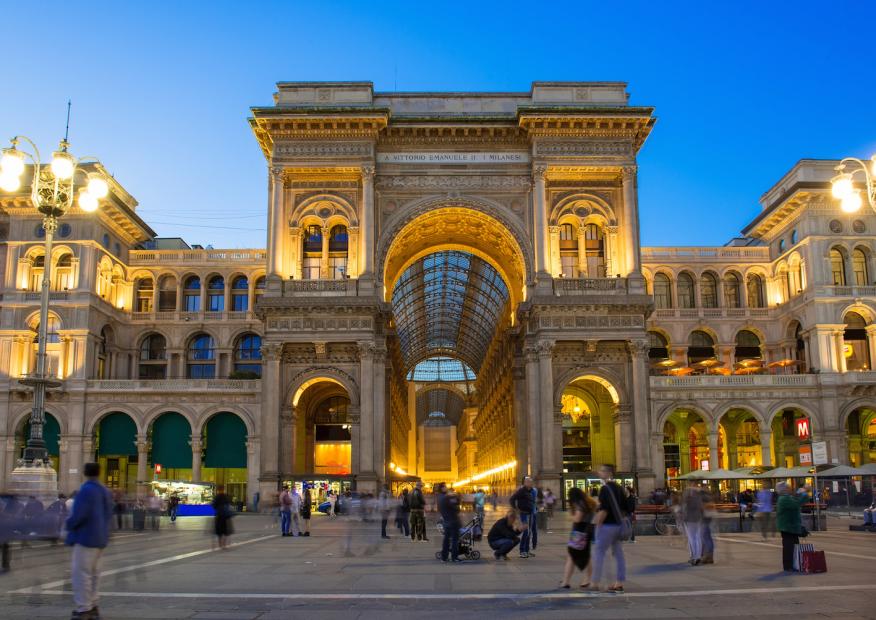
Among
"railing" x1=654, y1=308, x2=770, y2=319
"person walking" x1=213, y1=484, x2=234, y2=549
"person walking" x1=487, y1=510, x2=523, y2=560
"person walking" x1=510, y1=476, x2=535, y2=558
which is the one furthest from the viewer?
"railing" x1=654, y1=308, x2=770, y2=319

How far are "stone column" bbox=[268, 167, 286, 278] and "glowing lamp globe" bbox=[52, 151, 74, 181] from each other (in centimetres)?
1960

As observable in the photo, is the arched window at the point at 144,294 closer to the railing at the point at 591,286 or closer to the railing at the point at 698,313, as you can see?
the railing at the point at 591,286

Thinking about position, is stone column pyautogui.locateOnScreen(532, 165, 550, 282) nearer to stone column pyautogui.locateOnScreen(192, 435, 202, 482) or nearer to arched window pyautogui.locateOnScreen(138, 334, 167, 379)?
stone column pyautogui.locateOnScreen(192, 435, 202, 482)

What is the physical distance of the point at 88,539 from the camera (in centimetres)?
1093

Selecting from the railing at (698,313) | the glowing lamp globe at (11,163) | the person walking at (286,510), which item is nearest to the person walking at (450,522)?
the person walking at (286,510)

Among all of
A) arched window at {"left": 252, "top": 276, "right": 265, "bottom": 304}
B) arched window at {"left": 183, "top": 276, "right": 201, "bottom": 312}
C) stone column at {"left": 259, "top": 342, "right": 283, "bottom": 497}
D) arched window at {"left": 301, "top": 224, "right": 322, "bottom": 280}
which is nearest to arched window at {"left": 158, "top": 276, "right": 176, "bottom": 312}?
arched window at {"left": 183, "top": 276, "right": 201, "bottom": 312}

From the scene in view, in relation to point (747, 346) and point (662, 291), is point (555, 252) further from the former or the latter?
point (747, 346)

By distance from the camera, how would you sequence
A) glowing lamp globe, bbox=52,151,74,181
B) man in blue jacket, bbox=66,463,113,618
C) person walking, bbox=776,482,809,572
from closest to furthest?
man in blue jacket, bbox=66,463,113,618, person walking, bbox=776,482,809,572, glowing lamp globe, bbox=52,151,74,181

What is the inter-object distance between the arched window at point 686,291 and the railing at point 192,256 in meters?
33.0

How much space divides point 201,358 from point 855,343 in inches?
1899

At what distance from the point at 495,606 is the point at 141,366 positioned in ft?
195

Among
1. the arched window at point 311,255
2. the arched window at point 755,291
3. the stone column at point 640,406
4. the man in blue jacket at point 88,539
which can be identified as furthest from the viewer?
the arched window at point 755,291

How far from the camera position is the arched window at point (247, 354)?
67188mm

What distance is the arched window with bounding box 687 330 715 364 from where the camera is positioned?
68125 millimetres
